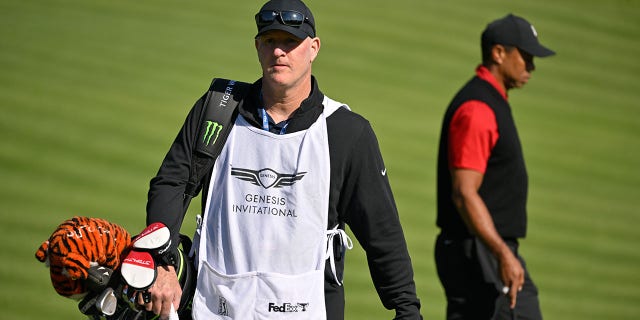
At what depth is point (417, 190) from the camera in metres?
9.86

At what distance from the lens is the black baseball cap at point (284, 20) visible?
11.5 ft

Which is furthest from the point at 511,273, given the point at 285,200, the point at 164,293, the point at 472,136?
the point at 164,293

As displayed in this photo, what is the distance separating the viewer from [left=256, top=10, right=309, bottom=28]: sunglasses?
3.52 m

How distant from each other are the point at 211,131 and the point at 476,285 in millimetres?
2239

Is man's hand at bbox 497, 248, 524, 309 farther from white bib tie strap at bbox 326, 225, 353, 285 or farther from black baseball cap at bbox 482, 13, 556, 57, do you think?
white bib tie strap at bbox 326, 225, 353, 285

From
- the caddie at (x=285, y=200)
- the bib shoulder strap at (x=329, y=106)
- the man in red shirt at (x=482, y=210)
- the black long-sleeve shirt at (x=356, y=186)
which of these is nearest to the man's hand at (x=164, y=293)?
the caddie at (x=285, y=200)

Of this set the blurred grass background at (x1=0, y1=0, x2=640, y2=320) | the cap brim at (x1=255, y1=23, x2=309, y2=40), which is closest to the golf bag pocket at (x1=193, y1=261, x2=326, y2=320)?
the cap brim at (x1=255, y1=23, x2=309, y2=40)

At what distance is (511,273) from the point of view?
5043mm

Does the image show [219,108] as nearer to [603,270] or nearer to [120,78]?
[603,270]

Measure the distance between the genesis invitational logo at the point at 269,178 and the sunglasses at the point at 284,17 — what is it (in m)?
0.53

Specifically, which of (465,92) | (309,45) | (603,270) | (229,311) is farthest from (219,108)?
(603,270)

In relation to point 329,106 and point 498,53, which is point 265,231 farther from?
point 498,53

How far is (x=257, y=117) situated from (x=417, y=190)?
21.1 ft

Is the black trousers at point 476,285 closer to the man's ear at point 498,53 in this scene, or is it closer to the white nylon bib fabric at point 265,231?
the man's ear at point 498,53
